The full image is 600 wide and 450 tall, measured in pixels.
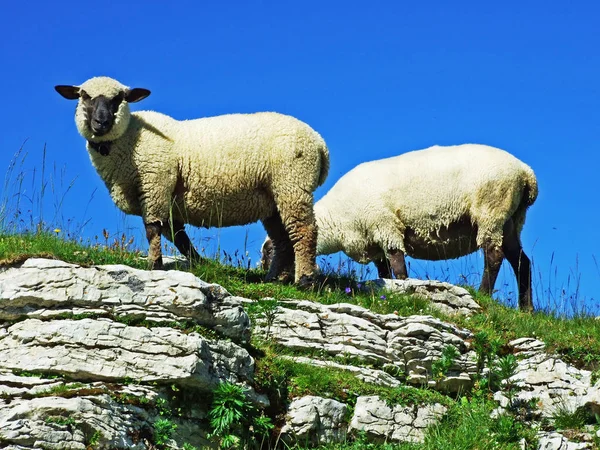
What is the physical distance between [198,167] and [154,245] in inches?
47.9

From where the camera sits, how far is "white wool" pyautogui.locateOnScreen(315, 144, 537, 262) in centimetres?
1481

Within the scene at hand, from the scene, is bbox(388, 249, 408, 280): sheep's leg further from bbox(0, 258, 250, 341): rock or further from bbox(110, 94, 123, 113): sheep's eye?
bbox(0, 258, 250, 341): rock

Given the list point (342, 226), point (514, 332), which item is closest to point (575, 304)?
point (514, 332)

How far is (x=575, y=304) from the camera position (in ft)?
40.1

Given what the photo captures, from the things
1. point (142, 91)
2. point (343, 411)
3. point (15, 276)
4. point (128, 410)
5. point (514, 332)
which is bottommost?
point (128, 410)

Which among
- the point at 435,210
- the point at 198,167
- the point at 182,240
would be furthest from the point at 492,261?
the point at 198,167

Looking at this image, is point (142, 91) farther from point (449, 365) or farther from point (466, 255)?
point (466, 255)

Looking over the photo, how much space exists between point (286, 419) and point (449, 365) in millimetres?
2208

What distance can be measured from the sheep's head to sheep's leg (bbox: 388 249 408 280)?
580cm

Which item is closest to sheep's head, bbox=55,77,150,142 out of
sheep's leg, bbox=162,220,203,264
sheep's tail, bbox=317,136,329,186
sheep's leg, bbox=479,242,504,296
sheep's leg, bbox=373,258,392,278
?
sheep's leg, bbox=162,220,203,264

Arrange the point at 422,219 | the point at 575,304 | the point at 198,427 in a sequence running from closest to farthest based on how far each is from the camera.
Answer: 1. the point at 198,427
2. the point at 575,304
3. the point at 422,219

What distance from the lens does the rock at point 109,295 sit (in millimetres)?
8023

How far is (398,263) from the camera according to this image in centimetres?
1510

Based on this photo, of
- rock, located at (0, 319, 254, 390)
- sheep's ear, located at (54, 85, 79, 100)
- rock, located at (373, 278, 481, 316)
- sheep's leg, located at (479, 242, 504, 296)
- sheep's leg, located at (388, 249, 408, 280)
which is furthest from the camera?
sheep's leg, located at (388, 249, 408, 280)
